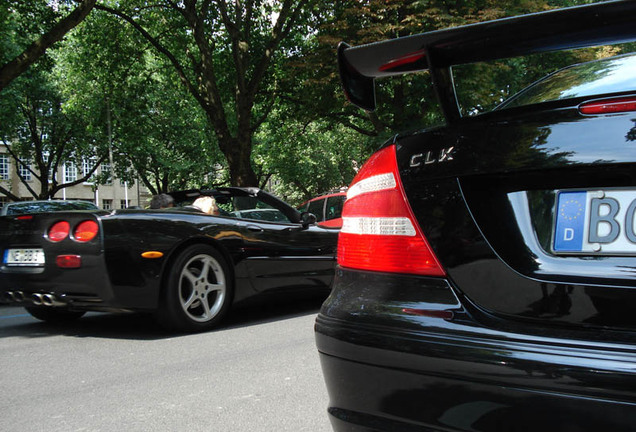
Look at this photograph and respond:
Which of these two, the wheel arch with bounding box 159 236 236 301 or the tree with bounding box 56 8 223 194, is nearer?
the wheel arch with bounding box 159 236 236 301

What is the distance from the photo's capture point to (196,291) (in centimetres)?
514

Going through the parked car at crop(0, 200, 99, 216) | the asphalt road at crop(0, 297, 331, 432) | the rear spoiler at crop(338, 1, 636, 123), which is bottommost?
the asphalt road at crop(0, 297, 331, 432)

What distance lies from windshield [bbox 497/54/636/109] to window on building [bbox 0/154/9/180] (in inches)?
2024

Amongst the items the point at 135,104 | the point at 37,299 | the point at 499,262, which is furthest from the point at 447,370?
the point at 135,104

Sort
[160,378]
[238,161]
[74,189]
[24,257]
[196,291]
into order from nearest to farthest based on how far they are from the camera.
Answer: [160,378], [24,257], [196,291], [238,161], [74,189]

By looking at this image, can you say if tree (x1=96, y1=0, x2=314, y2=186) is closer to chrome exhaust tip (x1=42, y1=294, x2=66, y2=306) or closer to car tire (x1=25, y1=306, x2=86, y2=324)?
car tire (x1=25, y1=306, x2=86, y2=324)

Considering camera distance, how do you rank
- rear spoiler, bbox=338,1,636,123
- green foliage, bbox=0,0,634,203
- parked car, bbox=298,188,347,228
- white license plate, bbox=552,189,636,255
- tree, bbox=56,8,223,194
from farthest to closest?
1. tree, bbox=56,8,223,194
2. green foliage, bbox=0,0,634,203
3. parked car, bbox=298,188,347,228
4. rear spoiler, bbox=338,1,636,123
5. white license plate, bbox=552,189,636,255

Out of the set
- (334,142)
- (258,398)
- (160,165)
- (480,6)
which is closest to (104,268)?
(258,398)

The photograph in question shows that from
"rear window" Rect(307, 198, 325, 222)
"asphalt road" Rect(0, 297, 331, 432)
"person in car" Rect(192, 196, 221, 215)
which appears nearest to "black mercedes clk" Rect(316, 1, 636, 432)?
"asphalt road" Rect(0, 297, 331, 432)

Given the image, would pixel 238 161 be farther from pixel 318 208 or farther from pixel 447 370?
pixel 447 370

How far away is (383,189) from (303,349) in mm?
2752

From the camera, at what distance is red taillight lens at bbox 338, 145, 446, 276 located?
5.85ft

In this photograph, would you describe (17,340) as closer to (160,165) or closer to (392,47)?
(392,47)

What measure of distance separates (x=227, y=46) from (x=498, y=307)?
20.6 m
